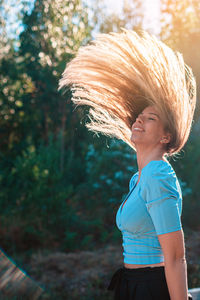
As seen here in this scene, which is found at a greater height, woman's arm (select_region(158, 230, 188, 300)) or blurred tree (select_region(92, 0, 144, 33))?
blurred tree (select_region(92, 0, 144, 33))

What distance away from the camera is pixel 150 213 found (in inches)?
61.5

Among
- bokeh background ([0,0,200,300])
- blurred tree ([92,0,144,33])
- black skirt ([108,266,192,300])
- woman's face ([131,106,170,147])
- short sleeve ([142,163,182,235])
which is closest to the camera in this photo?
short sleeve ([142,163,182,235])

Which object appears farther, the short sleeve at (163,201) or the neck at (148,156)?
the neck at (148,156)

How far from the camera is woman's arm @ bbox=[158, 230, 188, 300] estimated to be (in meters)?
1.51

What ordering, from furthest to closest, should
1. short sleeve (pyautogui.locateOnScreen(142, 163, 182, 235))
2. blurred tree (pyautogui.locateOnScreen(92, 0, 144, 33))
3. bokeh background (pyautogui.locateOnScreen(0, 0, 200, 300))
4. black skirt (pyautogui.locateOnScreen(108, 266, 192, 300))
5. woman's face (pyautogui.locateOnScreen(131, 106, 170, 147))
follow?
blurred tree (pyautogui.locateOnScreen(92, 0, 144, 33))
bokeh background (pyautogui.locateOnScreen(0, 0, 200, 300))
woman's face (pyautogui.locateOnScreen(131, 106, 170, 147))
black skirt (pyautogui.locateOnScreen(108, 266, 192, 300))
short sleeve (pyautogui.locateOnScreen(142, 163, 182, 235))

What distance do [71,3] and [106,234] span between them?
4.32 metres

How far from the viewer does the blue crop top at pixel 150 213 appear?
1.52 m

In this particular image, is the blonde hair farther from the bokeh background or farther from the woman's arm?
the bokeh background

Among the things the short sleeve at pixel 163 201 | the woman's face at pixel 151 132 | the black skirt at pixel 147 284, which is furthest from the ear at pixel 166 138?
A: the black skirt at pixel 147 284

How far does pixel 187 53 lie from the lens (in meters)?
7.43

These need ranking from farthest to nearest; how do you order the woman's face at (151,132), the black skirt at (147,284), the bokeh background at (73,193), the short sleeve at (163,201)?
the bokeh background at (73,193) < the woman's face at (151,132) < the black skirt at (147,284) < the short sleeve at (163,201)

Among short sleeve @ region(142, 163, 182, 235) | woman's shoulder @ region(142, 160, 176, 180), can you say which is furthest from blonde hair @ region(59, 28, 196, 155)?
short sleeve @ region(142, 163, 182, 235)

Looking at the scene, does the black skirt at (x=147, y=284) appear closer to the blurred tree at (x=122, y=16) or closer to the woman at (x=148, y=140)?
the woman at (x=148, y=140)

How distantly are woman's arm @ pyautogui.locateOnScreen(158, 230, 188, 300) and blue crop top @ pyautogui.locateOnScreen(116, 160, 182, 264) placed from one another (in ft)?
0.11
